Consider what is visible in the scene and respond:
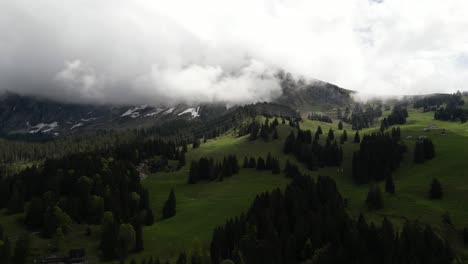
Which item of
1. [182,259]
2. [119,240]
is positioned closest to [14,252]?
[119,240]

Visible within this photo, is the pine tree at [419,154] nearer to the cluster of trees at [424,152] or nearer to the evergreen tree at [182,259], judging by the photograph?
the cluster of trees at [424,152]

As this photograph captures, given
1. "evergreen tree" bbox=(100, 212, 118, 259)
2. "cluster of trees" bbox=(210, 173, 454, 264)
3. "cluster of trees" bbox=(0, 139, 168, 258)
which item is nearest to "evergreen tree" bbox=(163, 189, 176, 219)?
"cluster of trees" bbox=(0, 139, 168, 258)

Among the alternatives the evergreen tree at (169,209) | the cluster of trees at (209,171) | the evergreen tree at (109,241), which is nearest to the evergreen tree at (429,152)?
the cluster of trees at (209,171)

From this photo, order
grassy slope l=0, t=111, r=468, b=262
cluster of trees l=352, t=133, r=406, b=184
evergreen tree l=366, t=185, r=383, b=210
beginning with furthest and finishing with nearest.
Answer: cluster of trees l=352, t=133, r=406, b=184
evergreen tree l=366, t=185, r=383, b=210
grassy slope l=0, t=111, r=468, b=262

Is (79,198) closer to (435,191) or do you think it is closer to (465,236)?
(465,236)

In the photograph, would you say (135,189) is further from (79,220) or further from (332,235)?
(332,235)

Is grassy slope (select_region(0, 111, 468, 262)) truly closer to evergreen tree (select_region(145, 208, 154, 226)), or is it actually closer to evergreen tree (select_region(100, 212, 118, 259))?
evergreen tree (select_region(145, 208, 154, 226))
